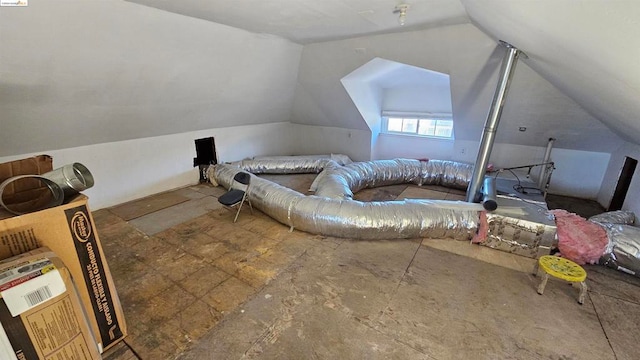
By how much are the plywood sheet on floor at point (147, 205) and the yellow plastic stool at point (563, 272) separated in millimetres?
4466

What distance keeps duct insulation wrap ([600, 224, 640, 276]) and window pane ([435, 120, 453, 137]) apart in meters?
3.07

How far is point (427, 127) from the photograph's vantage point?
5.54m

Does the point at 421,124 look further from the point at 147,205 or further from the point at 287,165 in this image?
the point at 147,205

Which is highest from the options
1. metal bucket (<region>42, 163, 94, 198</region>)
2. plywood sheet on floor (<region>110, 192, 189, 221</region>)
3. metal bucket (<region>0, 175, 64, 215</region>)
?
metal bucket (<region>42, 163, 94, 198</region>)

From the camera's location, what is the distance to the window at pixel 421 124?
5.28 meters

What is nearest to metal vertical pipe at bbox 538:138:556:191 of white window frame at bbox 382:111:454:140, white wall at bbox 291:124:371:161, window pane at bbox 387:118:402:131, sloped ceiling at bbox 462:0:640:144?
white window frame at bbox 382:111:454:140

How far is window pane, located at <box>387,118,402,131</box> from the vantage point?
588cm

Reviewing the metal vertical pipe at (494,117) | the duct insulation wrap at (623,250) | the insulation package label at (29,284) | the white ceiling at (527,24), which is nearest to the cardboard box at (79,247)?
the insulation package label at (29,284)

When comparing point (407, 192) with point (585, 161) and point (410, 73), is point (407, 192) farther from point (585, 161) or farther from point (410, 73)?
point (585, 161)

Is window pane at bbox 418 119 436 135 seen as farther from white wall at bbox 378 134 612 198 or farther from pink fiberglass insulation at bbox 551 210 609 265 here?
pink fiberglass insulation at bbox 551 210 609 265

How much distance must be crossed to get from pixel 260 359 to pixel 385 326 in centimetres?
89

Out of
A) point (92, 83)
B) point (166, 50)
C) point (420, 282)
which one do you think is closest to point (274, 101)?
point (166, 50)

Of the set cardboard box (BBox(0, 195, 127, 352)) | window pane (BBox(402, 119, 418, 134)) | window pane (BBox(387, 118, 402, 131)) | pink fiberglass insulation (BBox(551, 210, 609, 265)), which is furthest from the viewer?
window pane (BBox(387, 118, 402, 131))

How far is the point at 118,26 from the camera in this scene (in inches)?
92.4
